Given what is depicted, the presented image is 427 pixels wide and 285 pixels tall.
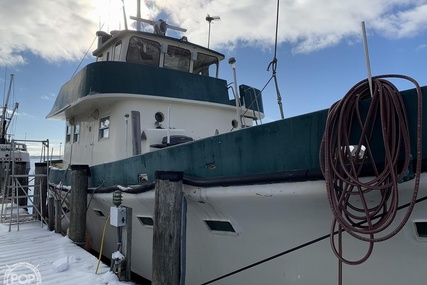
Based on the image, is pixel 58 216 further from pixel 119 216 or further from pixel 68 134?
pixel 119 216

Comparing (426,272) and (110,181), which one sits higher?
(110,181)

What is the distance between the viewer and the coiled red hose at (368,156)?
2053mm

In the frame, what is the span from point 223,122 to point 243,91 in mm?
850

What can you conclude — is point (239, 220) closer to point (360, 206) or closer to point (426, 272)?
point (360, 206)

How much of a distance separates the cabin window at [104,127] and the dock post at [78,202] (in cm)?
97

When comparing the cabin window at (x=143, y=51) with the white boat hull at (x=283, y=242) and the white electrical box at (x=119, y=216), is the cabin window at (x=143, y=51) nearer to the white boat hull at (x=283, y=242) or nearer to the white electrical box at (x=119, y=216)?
the white electrical box at (x=119, y=216)

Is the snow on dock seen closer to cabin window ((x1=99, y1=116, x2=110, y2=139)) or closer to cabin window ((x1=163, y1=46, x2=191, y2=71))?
cabin window ((x1=99, y1=116, x2=110, y2=139))

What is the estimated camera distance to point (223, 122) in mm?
7352

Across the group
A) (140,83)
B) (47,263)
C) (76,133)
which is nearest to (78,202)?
(47,263)

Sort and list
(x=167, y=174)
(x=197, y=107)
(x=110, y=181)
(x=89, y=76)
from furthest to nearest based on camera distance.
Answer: (x=197, y=107), (x=89, y=76), (x=110, y=181), (x=167, y=174)

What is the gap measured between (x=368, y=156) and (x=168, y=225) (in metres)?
2.14

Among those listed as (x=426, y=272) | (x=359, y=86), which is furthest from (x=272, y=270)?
(x=359, y=86)

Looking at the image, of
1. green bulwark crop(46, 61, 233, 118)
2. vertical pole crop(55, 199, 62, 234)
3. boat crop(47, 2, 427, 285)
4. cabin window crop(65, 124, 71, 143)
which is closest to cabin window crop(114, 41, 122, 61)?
green bulwark crop(46, 61, 233, 118)

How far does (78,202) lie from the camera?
582 cm
